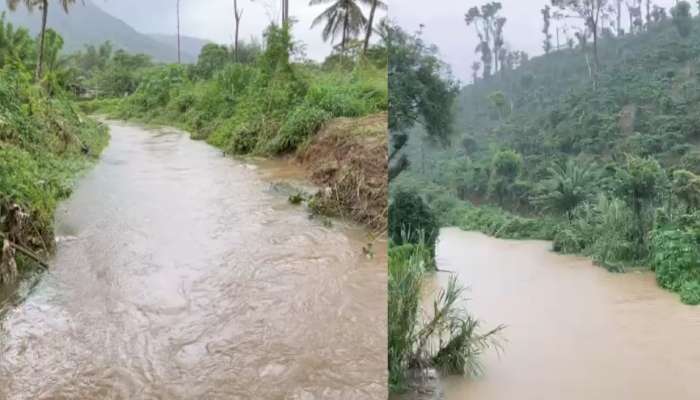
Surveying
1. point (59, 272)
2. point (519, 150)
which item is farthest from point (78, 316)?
point (519, 150)

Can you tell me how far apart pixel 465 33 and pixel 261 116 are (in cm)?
474

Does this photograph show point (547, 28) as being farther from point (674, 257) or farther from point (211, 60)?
point (211, 60)

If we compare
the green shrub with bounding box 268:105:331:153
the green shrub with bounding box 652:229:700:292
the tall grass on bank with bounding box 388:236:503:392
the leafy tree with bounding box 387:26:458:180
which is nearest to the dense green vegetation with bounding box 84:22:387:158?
the green shrub with bounding box 268:105:331:153

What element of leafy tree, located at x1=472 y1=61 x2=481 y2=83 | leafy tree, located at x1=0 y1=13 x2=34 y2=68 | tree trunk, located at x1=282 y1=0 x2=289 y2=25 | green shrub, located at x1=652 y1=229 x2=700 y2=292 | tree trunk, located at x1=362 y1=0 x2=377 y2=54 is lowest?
green shrub, located at x1=652 y1=229 x2=700 y2=292

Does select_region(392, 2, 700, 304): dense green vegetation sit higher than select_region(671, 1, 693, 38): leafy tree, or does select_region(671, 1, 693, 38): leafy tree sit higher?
select_region(671, 1, 693, 38): leafy tree

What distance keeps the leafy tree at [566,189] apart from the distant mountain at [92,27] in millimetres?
1577

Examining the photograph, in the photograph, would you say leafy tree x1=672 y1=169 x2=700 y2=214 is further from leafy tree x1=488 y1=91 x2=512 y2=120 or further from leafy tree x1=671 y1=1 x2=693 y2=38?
leafy tree x1=488 y1=91 x2=512 y2=120

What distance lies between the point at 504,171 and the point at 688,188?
1.47 ft

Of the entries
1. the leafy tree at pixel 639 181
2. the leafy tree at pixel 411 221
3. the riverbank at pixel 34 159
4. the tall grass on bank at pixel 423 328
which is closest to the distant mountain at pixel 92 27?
the riverbank at pixel 34 159

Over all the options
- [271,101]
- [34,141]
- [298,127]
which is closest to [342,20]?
[34,141]

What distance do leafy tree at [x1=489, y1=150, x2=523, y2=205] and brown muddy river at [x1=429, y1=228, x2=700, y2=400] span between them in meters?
0.13

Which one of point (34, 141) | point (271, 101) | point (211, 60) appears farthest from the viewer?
point (211, 60)

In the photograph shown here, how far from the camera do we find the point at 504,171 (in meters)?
1.54

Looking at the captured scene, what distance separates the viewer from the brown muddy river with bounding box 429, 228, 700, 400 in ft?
4.57
